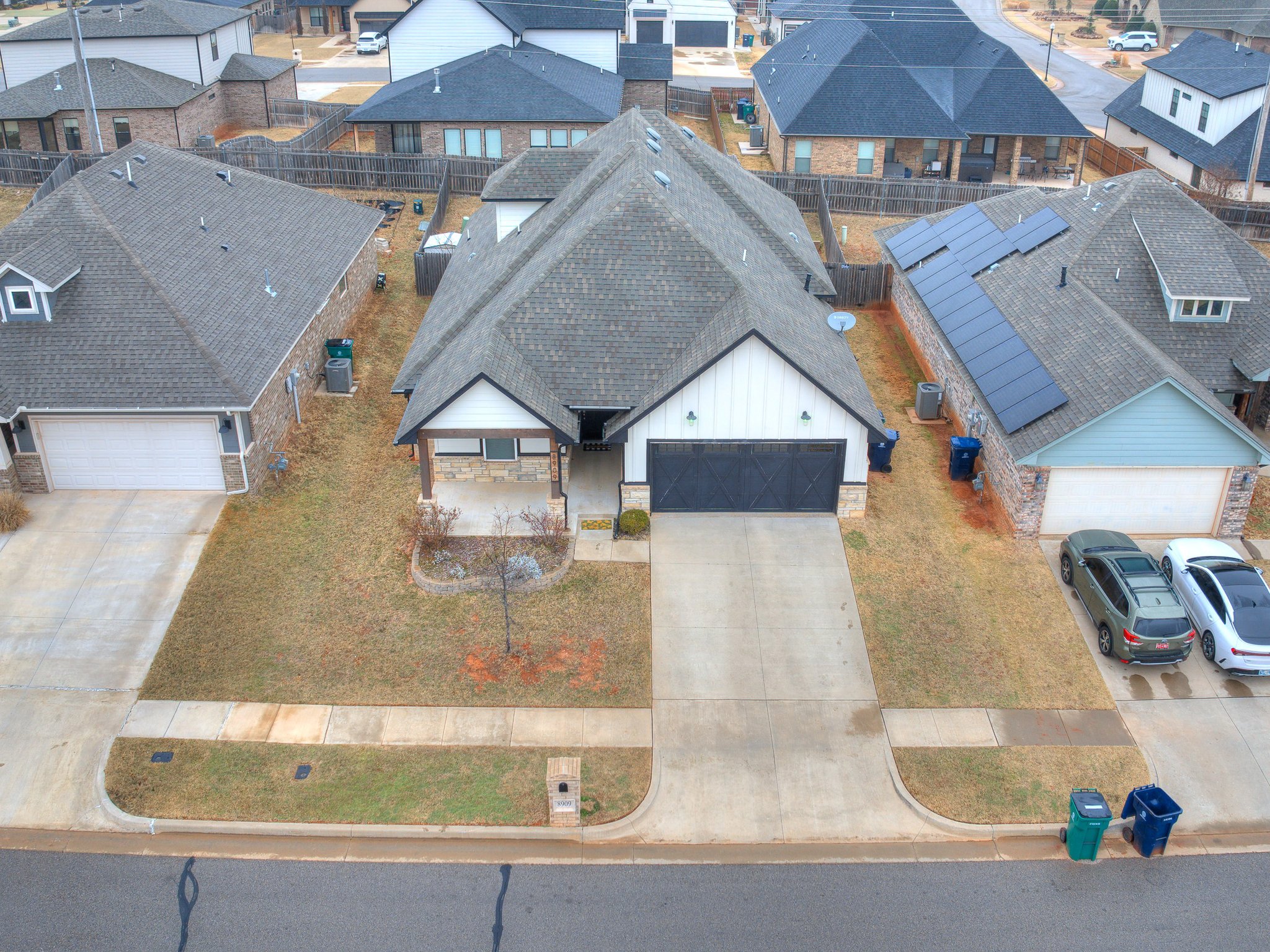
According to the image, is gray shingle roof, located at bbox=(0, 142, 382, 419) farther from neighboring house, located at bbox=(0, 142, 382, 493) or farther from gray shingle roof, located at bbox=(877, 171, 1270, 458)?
gray shingle roof, located at bbox=(877, 171, 1270, 458)

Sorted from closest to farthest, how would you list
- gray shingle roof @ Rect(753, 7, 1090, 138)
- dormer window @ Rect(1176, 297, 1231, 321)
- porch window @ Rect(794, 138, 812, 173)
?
dormer window @ Rect(1176, 297, 1231, 321) → gray shingle roof @ Rect(753, 7, 1090, 138) → porch window @ Rect(794, 138, 812, 173)

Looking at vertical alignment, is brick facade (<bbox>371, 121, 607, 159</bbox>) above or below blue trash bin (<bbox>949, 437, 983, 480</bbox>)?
above

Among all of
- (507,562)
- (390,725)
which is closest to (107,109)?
(507,562)

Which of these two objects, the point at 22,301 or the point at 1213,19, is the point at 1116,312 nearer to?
the point at 22,301

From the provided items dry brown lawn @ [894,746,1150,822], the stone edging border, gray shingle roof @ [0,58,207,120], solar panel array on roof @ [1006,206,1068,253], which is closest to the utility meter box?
the stone edging border

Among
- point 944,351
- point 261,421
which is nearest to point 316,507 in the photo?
point 261,421

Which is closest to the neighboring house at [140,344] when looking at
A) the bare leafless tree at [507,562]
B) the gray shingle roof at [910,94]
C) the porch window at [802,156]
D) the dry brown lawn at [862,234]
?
the bare leafless tree at [507,562]
